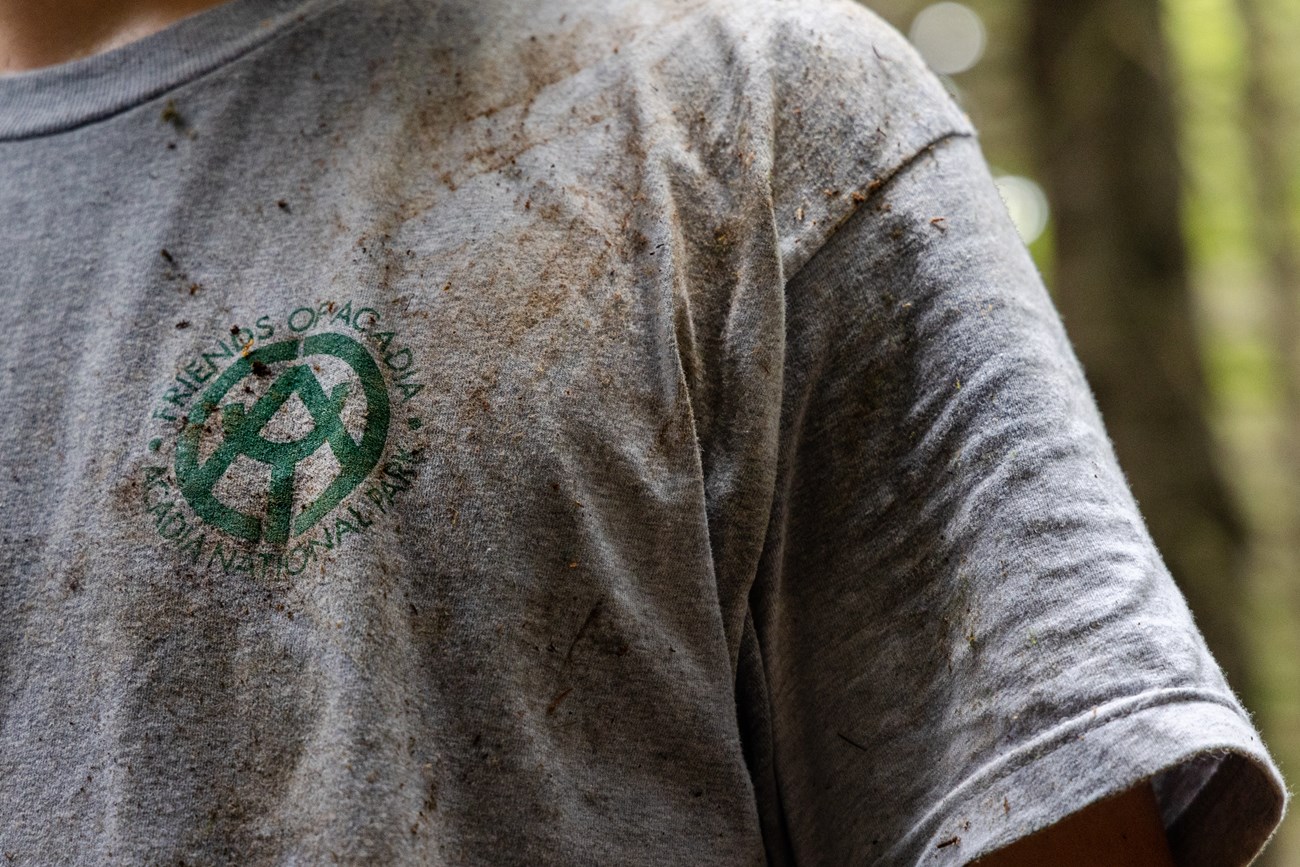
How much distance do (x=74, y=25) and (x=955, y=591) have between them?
3.26 feet

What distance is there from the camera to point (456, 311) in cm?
82

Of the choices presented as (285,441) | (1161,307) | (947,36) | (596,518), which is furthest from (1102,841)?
(947,36)

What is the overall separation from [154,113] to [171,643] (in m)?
0.50

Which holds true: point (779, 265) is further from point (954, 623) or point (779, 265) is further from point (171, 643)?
point (171, 643)

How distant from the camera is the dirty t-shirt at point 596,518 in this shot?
0.72 metres

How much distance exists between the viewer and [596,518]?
0.77m

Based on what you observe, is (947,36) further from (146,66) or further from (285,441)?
(285,441)

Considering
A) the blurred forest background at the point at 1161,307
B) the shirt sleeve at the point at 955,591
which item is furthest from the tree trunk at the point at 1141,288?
the shirt sleeve at the point at 955,591

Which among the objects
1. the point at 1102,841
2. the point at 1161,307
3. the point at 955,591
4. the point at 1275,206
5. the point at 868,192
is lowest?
the point at 1275,206

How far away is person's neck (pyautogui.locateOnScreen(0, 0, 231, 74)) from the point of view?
3.52ft

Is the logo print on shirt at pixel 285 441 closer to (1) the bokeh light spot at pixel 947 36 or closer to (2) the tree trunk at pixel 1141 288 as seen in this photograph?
(2) the tree trunk at pixel 1141 288

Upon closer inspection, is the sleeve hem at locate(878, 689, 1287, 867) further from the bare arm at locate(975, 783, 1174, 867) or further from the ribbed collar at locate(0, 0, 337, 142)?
the ribbed collar at locate(0, 0, 337, 142)

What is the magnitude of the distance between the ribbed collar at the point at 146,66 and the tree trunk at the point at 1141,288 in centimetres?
221

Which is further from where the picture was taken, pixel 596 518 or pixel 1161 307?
pixel 1161 307
